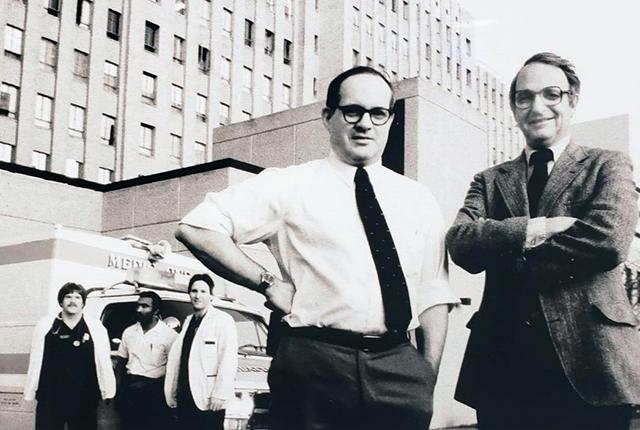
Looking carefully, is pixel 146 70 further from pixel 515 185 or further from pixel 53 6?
pixel 515 185

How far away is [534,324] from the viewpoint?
10.2 feet

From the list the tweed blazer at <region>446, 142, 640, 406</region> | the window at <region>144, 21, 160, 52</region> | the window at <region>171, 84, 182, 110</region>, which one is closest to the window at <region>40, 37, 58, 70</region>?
the window at <region>144, 21, 160, 52</region>

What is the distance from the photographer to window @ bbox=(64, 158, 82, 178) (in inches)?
544

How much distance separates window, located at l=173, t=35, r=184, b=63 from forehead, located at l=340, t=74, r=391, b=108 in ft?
22.1

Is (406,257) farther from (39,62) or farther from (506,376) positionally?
(39,62)

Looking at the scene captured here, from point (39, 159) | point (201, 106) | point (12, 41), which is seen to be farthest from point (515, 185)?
point (12, 41)

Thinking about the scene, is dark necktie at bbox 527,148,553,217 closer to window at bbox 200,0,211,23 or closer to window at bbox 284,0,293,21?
window at bbox 284,0,293,21

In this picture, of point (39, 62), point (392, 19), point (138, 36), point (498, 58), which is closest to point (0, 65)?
point (39, 62)

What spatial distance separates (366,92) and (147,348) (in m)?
1.50

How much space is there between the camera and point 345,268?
292 centimetres

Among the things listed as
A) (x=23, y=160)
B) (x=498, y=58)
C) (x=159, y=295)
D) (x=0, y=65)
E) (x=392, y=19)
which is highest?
(x=0, y=65)

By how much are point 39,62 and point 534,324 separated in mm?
11714

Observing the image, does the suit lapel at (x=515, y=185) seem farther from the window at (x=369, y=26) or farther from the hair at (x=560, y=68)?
the window at (x=369, y=26)

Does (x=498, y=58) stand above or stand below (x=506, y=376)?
above
